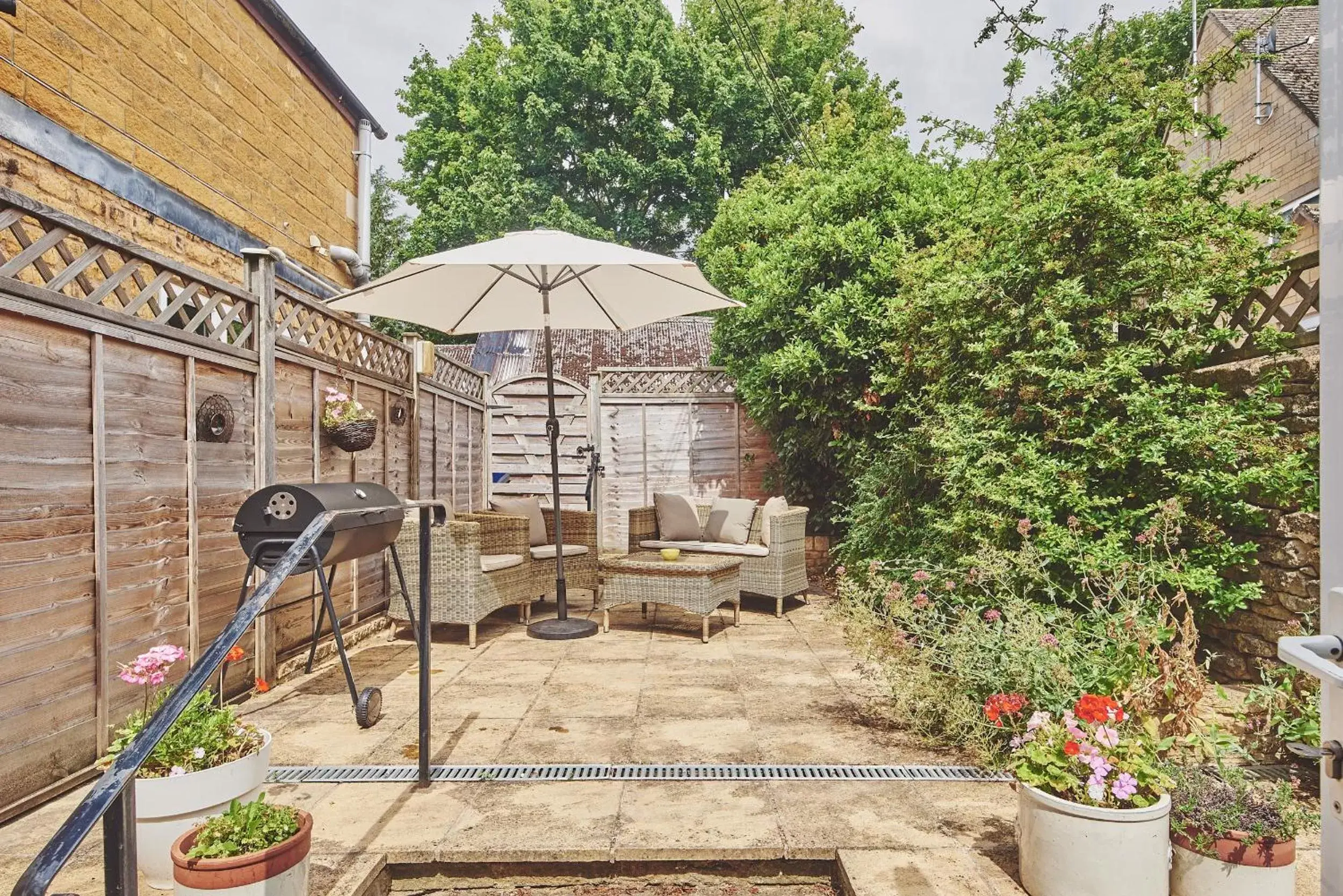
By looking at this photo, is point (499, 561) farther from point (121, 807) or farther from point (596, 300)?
point (121, 807)

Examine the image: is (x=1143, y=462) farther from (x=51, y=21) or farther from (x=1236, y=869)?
(x=51, y=21)

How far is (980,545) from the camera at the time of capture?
425cm

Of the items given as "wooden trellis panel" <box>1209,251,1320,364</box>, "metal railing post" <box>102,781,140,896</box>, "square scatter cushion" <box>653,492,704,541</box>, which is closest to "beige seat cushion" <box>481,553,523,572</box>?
"square scatter cushion" <box>653,492,704,541</box>

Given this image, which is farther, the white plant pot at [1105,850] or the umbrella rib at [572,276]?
the umbrella rib at [572,276]

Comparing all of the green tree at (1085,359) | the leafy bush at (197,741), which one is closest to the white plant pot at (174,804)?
the leafy bush at (197,741)

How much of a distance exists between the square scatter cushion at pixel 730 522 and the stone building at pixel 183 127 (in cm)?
384

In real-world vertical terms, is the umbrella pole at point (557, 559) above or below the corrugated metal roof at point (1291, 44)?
below

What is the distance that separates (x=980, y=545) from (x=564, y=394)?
19.3 feet

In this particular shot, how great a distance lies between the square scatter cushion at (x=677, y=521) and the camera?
6.68m

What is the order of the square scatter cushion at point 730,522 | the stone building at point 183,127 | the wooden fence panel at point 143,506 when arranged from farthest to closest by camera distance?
the square scatter cushion at point 730,522 < the stone building at point 183,127 < the wooden fence panel at point 143,506

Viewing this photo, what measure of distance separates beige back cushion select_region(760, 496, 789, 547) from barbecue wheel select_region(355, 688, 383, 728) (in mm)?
3316

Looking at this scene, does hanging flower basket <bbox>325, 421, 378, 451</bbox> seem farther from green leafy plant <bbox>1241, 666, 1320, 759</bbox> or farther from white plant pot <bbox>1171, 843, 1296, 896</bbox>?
green leafy plant <bbox>1241, 666, 1320, 759</bbox>

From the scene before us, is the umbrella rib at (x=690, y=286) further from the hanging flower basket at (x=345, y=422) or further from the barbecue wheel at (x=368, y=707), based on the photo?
the barbecue wheel at (x=368, y=707)

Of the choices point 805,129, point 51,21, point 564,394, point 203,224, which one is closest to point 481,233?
point 805,129
